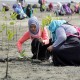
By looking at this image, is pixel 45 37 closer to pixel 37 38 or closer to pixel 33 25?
pixel 37 38

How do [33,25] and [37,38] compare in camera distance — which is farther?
[37,38]

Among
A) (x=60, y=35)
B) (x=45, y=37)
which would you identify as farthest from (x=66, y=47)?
(x=45, y=37)

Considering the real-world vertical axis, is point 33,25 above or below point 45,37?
above

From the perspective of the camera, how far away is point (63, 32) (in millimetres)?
8469

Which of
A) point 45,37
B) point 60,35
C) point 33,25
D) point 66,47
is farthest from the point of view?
point 45,37

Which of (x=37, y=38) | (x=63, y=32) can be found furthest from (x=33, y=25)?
(x=63, y=32)

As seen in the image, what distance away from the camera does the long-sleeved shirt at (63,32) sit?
8.45 meters

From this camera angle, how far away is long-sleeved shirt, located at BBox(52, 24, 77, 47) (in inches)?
332

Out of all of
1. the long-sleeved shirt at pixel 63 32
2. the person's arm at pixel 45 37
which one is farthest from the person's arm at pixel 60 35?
the person's arm at pixel 45 37

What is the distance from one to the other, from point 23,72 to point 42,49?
183 centimetres

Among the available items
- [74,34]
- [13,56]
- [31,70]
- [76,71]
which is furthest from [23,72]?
[13,56]

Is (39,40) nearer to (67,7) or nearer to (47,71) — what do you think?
(47,71)

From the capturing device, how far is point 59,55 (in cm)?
868

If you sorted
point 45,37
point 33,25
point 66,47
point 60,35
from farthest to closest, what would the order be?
point 45,37 → point 33,25 → point 66,47 → point 60,35
